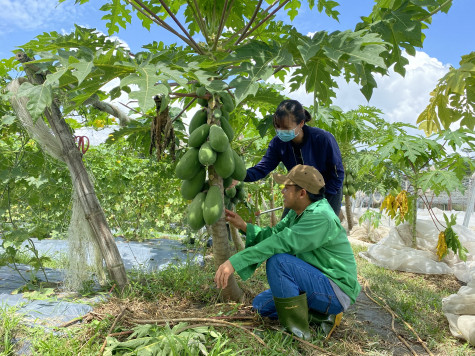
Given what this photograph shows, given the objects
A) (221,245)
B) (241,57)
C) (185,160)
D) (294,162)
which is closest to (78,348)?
(221,245)

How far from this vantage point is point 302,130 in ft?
8.77

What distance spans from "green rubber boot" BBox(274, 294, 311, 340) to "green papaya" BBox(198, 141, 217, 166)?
869mm

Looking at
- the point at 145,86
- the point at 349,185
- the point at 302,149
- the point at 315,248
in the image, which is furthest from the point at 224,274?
the point at 349,185

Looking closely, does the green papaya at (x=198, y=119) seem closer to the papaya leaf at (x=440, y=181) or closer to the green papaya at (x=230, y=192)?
the green papaya at (x=230, y=192)

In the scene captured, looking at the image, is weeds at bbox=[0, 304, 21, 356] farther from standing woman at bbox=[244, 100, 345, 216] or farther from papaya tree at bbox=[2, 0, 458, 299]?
standing woman at bbox=[244, 100, 345, 216]

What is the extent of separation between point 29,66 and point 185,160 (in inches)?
46.3

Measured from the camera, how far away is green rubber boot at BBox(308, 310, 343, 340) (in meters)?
2.17

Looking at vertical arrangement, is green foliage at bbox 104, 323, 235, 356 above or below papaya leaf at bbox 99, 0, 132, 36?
below

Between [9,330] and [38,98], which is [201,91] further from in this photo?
[9,330]

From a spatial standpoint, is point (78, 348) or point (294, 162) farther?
point (294, 162)

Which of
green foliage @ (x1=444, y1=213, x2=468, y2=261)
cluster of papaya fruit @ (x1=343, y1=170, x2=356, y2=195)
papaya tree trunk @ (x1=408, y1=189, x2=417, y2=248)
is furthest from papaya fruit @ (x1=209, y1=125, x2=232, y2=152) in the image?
cluster of papaya fruit @ (x1=343, y1=170, x2=356, y2=195)

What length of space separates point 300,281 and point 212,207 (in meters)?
0.65

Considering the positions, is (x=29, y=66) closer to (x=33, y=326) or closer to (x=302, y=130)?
(x=33, y=326)

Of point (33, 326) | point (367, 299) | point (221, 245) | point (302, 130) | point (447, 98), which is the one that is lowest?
point (367, 299)
